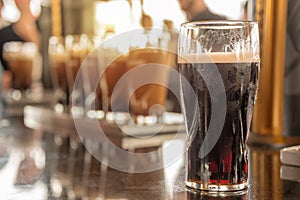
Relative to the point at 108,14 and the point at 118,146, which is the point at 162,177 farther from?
the point at 108,14

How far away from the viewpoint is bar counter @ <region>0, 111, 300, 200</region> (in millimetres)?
659

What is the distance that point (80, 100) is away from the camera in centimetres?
174

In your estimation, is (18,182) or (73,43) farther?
(73,43)

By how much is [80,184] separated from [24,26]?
402 centimetres

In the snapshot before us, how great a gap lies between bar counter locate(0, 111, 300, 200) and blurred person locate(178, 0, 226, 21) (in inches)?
59.6

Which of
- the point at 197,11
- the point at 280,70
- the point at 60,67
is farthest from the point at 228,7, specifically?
the point at 280,70

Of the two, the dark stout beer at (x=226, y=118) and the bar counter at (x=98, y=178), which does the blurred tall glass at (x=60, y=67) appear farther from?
the dark stout beer at (x=226, y=118)

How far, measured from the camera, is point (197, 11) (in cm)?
260

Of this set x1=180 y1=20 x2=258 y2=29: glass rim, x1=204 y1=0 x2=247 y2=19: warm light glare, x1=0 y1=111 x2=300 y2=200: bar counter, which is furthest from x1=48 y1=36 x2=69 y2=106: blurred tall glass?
x1=180 y1=20 x2=258 y2=29: glass rim

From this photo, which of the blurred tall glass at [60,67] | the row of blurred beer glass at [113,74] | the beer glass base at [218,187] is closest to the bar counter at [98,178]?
the beer glass base at [218,187]

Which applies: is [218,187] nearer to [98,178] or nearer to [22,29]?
[98,178]

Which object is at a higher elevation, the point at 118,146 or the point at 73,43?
the point at 73,43

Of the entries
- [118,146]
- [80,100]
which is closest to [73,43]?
[80,100]

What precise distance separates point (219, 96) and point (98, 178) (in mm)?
201
